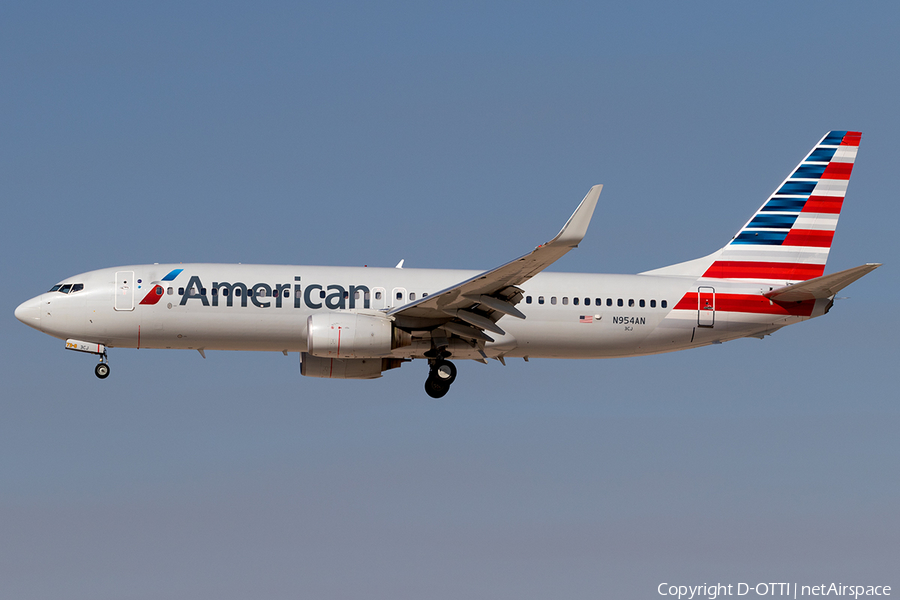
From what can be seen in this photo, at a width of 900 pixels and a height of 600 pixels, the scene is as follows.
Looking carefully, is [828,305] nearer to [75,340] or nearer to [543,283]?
[543,283]

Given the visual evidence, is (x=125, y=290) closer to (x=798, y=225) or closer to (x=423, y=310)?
(x=423, y=310)

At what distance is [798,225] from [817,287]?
4751 mm

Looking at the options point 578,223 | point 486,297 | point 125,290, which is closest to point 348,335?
point 486,297

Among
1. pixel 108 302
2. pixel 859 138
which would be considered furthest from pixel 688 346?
pixel 108 302

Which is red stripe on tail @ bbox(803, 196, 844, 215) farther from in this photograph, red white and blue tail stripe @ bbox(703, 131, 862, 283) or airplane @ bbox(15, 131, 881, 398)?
airplane @ bbox(15, 131, 881, 398)

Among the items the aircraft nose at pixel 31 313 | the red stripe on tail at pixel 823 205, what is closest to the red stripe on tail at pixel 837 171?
the red stripe on tail at pixel 823 205

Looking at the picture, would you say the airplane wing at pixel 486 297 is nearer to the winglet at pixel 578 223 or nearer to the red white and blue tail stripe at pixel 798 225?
the winglet at pixel 578 223

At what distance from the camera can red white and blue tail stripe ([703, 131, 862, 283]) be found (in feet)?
129

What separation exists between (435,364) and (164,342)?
8762 mm

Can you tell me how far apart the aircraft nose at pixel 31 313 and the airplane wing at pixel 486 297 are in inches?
454

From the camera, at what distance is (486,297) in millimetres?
33750

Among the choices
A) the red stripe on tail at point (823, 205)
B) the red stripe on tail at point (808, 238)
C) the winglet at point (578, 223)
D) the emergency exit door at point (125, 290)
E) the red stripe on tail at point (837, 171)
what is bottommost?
the winglet at point (578, 223)

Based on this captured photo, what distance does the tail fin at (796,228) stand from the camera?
129ft

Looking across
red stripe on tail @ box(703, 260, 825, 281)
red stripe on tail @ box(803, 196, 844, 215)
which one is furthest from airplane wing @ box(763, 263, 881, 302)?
red stripe on tail @ box(803, 196, 844, 215)
